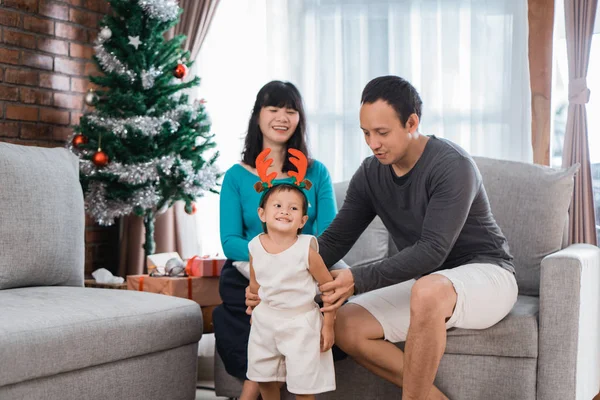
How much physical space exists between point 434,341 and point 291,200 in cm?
56

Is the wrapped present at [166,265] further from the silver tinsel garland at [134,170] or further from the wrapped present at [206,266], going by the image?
the silver tinsel garland at [134,170]

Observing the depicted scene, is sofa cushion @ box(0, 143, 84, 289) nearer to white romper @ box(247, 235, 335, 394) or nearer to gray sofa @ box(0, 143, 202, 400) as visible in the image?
gray sofa @ box(0, 143, 202, 400)

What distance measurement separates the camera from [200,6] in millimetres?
3904

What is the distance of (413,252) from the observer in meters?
2.00

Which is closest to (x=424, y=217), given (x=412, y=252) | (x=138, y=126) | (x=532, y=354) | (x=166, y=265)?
(x=412, y=252)

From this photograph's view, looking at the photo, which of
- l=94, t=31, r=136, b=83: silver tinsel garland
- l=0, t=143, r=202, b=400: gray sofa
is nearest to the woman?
l=0, t=143, r=202, b=400: gray sofa

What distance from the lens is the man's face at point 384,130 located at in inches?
80.4

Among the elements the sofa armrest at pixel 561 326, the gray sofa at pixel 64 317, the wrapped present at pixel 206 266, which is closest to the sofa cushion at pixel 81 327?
the gray sofa at pixel 64 317

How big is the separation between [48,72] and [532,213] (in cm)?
250

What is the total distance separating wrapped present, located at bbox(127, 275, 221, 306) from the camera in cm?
284

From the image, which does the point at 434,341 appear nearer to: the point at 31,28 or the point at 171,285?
the point at 171,285

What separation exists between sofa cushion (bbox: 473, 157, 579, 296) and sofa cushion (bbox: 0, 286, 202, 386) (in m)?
1.22

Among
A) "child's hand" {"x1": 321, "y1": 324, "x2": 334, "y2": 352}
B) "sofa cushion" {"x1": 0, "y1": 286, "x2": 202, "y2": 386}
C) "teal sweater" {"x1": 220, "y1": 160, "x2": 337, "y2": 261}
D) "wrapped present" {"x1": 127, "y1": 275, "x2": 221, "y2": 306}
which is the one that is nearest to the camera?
"sofa cushion" {"x1": 0, "y1": 286, "x2": 202, "y2": 386}

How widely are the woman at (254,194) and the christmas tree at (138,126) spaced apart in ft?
2.59
